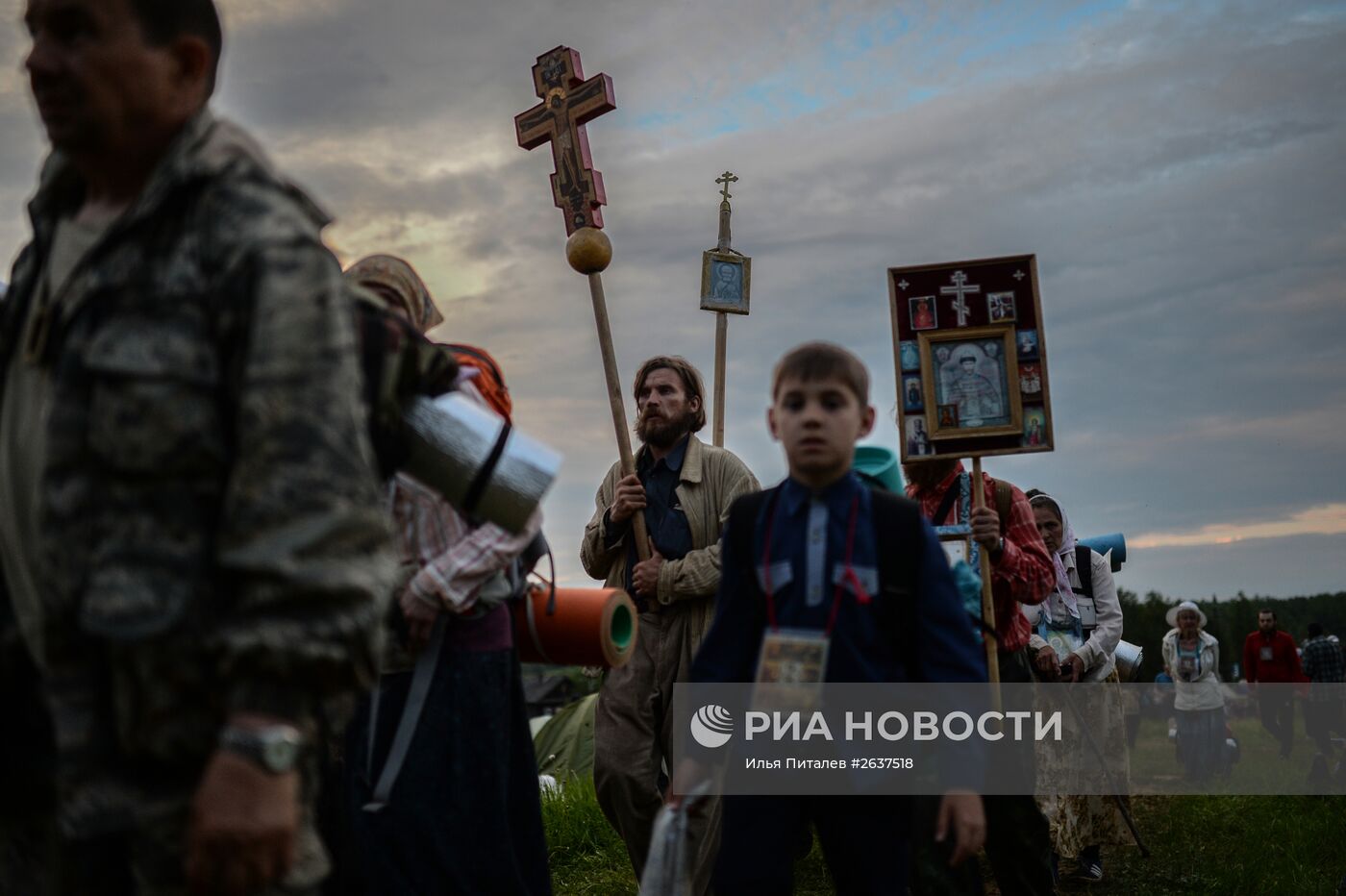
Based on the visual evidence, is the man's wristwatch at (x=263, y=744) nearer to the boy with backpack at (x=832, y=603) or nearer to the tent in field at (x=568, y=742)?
the boy with backpack at (x=832, y=603)

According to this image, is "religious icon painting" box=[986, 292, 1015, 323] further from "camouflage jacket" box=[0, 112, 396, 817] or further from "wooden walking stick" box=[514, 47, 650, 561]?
"camouflage jacket" box=[0, 112, 396, 817]

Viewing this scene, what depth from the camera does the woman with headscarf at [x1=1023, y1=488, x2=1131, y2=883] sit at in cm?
750

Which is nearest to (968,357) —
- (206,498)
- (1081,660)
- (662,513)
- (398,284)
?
(662,513)

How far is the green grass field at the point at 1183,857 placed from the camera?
268 inches

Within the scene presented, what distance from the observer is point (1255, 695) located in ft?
66.8

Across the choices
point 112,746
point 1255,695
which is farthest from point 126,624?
point 1255,695

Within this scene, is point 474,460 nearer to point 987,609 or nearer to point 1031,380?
point 987,609

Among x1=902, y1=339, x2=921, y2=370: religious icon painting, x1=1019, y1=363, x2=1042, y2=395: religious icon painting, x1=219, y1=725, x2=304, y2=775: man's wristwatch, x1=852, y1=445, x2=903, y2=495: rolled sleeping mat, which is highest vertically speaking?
x1=902, y1=339, x2=921, y2=370: religious icon painting

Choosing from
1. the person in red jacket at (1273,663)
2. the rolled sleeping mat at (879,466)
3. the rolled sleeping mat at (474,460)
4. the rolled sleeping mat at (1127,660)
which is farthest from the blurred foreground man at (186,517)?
the person in red jacket at (1273,663)

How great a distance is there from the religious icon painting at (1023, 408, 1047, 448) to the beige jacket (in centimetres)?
134

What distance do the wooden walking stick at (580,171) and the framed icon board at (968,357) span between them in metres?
1.27

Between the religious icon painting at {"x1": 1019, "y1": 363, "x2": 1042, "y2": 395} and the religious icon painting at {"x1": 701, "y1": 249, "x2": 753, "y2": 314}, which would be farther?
the religious icon painting at {"x1": 701, "y1": 249, "x2": 753, "y2": 314}

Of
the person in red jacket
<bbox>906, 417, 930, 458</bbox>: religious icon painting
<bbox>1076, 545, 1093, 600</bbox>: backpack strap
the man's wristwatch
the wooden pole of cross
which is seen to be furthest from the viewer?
the person in red jacket

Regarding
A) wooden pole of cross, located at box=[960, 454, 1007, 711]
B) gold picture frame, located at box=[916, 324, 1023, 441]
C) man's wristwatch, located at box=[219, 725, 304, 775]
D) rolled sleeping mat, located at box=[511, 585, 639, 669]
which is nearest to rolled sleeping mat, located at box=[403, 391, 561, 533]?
man's wristwatch, located at box=[219, 725, 304, 775]
